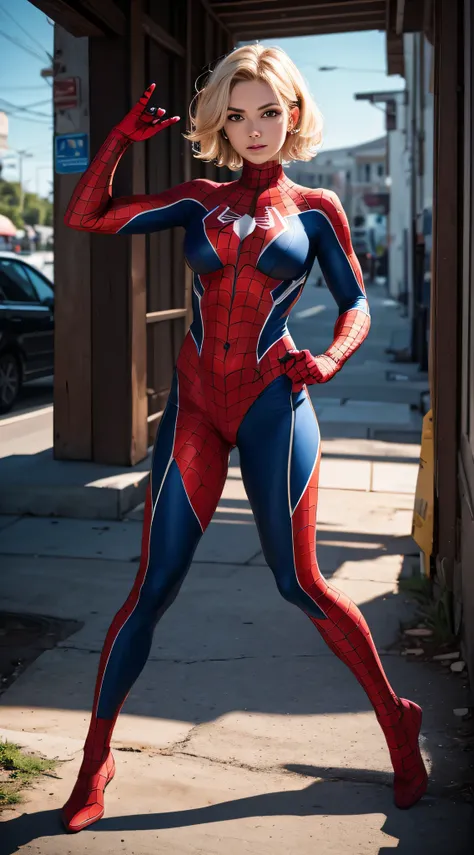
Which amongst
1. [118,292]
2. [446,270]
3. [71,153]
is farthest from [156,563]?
[71,153]

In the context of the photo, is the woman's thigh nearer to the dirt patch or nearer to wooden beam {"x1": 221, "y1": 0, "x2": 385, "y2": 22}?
the dirt patch

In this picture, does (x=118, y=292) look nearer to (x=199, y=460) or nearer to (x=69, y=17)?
(x=69, y=17)

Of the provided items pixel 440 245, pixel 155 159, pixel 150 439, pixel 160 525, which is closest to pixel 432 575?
pixel 440 245

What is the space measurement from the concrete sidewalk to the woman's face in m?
1.86

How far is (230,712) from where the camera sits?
369 centimetres

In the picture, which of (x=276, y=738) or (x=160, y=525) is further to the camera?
(x=276, y=738)

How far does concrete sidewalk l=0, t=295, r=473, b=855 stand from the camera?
2.86 meters

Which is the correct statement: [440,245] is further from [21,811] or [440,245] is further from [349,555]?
[21,811]

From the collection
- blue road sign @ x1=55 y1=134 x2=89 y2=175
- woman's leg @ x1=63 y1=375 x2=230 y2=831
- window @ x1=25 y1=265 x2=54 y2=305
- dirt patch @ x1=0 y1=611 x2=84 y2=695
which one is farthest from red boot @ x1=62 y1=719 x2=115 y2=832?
window @ x1=25 y1=265 x2=54 y2=305

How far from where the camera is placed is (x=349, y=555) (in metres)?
5.72

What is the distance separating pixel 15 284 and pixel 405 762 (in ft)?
26.4

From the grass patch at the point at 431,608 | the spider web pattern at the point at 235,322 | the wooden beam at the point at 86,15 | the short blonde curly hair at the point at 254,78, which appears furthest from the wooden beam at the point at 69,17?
the grass patch at the point at 431,608

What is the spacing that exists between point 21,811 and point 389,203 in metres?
47.0

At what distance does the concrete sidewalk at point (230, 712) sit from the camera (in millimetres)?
2855
